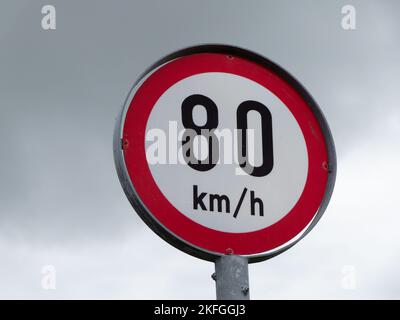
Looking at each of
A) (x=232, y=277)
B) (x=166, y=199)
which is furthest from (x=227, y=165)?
(x=232, y=277)

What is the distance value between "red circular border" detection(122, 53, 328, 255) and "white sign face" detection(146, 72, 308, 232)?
18 mm

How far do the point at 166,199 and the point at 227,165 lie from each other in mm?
198

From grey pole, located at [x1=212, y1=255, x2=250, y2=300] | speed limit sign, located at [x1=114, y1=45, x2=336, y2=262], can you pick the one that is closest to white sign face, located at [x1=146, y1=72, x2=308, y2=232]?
speed limit sign, located at [x1=114, y1=45, x2=336, y2=262]

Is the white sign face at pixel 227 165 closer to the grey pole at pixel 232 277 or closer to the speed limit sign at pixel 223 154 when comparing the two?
the speed limit sign at pixel 223 154

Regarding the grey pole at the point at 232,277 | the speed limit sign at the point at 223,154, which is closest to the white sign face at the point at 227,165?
the speed limit sign at the point at 223,154

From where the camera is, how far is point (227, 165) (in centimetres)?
248

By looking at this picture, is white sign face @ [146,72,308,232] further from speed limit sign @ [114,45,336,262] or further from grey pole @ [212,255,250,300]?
grey pole @ [212,255,250,300]

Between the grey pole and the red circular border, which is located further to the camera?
the red circular border

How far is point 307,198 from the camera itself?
2.59 m

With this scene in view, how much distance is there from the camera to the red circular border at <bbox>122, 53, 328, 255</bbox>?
241cm

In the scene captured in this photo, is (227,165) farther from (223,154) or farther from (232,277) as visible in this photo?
(232,277)

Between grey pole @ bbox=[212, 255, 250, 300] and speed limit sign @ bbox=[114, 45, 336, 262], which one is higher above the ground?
speed limit sign @ bbox=[114, 45, 336, 262]
